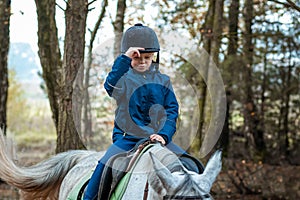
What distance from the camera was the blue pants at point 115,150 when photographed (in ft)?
13.1

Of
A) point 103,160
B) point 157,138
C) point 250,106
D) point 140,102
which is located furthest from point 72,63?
point 250,106

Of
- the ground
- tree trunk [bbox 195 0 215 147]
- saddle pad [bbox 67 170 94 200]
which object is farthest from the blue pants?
tree trunk [bbox 195 0 215 147]

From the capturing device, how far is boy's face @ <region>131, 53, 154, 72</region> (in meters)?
4.06

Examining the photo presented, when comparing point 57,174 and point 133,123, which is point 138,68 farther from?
point 57,174

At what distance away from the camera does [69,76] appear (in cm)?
688

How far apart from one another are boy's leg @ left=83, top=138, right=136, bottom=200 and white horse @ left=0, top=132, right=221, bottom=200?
323 millimetres

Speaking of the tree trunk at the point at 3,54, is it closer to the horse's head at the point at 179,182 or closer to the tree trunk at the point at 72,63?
the tree trunk at the point at 72,63

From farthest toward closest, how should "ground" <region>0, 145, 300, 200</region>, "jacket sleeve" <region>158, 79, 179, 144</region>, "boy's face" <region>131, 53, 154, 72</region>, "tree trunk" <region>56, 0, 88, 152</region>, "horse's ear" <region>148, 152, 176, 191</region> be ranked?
"ground" <region>0, 145, 300, 200</region>
"tree trunk" <region>56, 0, 88, 152</region>
"boy's face" <region>131, 53, 154, 72</region>
"jacket sleeve" <region>158, 79, 179, 144</region>
"horse's ear" <region>148, 152, 176, 191</region>

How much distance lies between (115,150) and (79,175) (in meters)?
1.22

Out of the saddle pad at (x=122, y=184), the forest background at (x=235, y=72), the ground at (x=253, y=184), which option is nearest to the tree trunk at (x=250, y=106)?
the forest background at (x=235, y=72)

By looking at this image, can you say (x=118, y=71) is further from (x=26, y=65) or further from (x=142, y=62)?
(x=26, y=65)

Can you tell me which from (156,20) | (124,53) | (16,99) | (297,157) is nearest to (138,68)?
(124,53)

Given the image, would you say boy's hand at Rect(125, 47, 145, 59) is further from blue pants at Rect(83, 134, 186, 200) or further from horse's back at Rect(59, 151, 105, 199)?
horse's back at Rect(59, 151, 105, 199)

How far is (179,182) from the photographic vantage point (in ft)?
10.2
